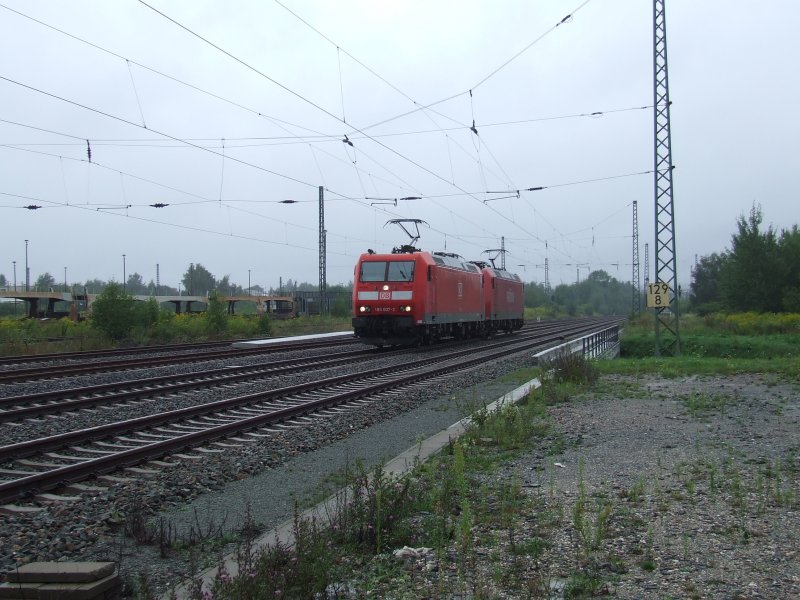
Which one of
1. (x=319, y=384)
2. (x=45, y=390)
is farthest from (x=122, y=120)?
(x=319, y=384)

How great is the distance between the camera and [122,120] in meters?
18.6

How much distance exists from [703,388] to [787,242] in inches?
1574

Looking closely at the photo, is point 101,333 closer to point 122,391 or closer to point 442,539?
point 122,391

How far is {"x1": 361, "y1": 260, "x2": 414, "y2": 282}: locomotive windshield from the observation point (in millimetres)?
25625

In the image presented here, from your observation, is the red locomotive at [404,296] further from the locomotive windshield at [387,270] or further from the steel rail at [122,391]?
the steel rail at [122,391]

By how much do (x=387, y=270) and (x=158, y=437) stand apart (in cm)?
1680

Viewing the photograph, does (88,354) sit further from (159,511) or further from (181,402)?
(159,511)

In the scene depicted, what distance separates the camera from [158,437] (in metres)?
9.66

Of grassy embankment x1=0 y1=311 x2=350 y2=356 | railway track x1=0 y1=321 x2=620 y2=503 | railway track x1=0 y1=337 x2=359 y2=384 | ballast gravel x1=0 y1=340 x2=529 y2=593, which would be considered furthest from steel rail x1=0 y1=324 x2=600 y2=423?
grassy embankment x1=0 y1=311 x2=350 y2=356

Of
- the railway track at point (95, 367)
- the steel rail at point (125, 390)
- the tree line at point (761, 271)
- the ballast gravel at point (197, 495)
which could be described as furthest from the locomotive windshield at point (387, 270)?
the tree line at point (761, 271)

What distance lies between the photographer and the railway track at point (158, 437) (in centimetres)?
743

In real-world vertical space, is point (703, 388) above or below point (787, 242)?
below

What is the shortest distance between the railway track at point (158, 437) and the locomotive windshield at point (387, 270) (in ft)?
34.1

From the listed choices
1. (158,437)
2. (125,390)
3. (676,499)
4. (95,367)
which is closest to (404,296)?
(95,367)
